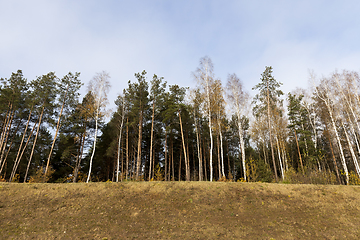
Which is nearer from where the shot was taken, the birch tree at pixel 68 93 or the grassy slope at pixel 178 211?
the grassy slope at pixel 178 211

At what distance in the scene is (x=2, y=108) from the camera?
18250 millimetres

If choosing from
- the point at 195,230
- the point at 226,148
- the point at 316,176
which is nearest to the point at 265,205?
the point at 195,230

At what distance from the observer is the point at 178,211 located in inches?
328

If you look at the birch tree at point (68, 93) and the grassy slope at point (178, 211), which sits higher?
the birch tree at point (68, 93)

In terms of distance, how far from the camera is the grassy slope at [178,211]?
6840 mm

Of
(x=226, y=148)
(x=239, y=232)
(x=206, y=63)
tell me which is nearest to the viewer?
(x=239, y=232)

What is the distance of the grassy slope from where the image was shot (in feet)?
22.4

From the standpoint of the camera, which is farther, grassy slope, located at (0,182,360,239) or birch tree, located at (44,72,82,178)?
birch tree, located at (44,72,82,178)

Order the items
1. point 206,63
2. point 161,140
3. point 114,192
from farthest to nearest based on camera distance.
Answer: point 161,140 → point 206,63 → point 114,192

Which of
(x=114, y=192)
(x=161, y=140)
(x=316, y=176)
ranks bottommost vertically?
(x=114, y=192)

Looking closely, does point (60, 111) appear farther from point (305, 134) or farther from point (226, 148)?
point (305, 134)

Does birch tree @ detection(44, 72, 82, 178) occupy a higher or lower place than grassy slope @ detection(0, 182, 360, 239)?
higher

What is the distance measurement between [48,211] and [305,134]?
87.2 ft

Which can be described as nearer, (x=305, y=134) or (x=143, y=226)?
(x=143, y=226)
